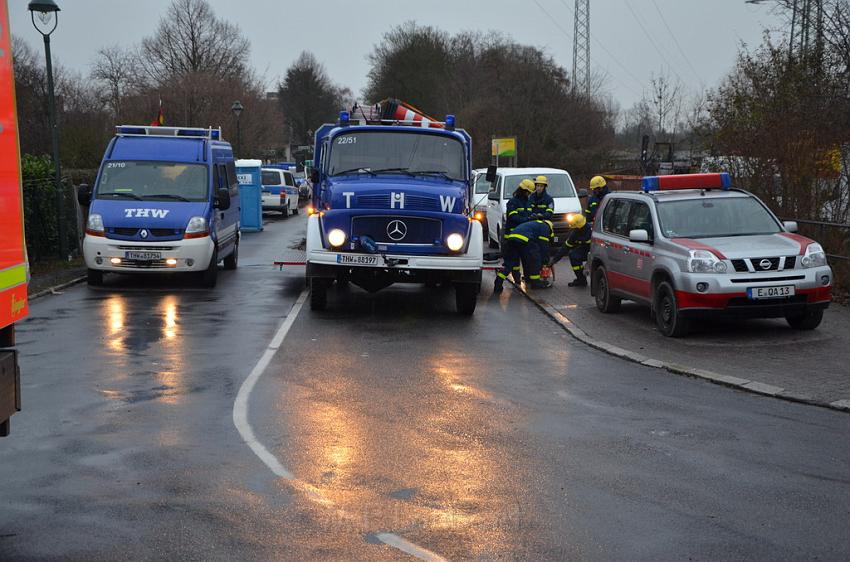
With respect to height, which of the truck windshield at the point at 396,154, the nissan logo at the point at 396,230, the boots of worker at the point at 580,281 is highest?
the truck windshield at the point at 396,154

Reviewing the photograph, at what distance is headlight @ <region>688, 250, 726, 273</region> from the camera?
12.1m

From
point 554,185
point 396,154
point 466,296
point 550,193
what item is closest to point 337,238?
point 466,296

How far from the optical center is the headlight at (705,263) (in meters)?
12.1

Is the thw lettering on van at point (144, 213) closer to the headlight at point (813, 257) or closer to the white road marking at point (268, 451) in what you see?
the white road marking at point (268, 451)

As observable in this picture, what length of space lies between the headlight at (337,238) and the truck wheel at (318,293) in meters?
0.68

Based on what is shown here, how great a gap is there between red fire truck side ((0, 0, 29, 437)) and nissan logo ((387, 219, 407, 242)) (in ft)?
28.2

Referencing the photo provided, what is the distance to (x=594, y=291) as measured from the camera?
51.2ft

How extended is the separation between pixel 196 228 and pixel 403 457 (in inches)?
456

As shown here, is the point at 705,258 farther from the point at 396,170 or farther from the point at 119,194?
the point at 119,194

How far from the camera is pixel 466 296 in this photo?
48.4 feet

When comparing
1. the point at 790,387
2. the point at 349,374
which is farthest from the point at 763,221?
the point at 349,374

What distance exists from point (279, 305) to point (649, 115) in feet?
137

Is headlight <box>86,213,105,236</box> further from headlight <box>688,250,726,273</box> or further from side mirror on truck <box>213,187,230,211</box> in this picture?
headlight <box>688,250,726,273</box>

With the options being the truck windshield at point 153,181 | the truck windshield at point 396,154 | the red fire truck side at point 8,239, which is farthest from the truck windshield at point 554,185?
the red fire truck side at point 8,239
